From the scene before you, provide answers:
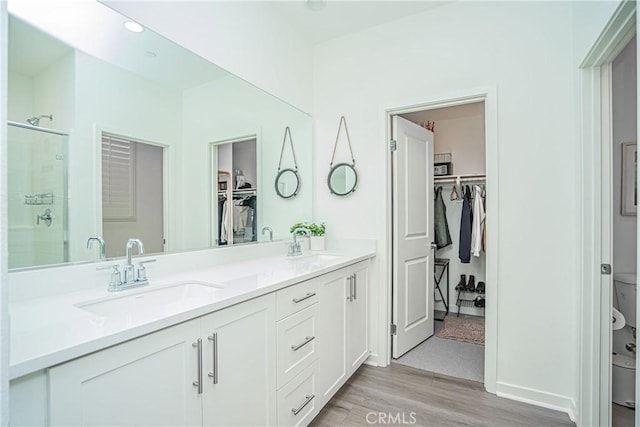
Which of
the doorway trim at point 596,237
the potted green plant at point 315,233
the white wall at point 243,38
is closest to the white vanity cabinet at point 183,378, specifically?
the potted green plant at point 315,233

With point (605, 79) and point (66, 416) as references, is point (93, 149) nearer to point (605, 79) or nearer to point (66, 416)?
point (66, 416)

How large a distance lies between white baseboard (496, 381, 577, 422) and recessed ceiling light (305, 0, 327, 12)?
9.58 ft

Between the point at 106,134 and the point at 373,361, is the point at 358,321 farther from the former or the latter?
the point at 106,134

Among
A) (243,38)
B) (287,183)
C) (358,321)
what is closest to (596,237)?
(358,321)

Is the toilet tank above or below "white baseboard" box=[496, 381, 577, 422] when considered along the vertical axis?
above

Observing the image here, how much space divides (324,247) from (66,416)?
2.10 m

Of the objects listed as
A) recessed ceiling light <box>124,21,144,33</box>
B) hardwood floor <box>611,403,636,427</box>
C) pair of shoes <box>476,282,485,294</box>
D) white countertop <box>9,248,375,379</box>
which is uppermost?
recessed ceiling light <box>124,21,144,33</box>

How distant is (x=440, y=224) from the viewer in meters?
3.91

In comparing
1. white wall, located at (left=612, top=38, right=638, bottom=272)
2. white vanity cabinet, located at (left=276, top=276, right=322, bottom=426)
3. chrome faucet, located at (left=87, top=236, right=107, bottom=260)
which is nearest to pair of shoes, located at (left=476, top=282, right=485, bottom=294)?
white wall, located at (left=612, top=38, right=638, bottom=272)

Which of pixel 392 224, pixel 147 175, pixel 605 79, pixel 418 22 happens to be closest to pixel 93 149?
pixel 147 175

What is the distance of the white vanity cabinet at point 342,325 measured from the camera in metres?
1.87

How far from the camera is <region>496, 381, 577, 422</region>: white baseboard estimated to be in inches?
77.2

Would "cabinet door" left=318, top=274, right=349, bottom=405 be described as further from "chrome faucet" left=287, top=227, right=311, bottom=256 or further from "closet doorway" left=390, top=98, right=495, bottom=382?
"closet doorway" left=390, top=98, right=495, bottom=382

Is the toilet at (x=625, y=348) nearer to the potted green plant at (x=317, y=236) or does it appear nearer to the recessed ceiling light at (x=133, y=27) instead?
the potted green plant at (x=317, y=236)
